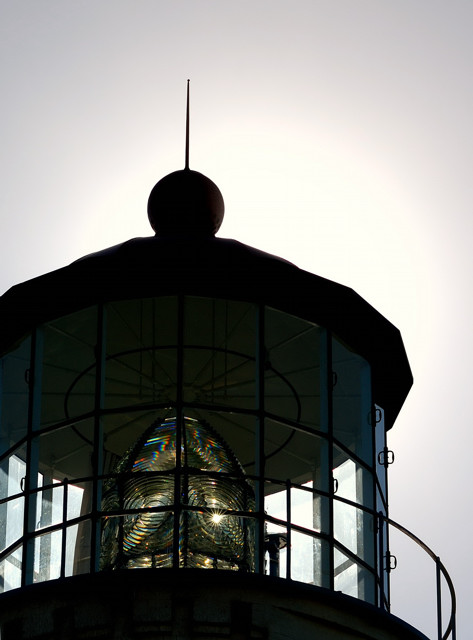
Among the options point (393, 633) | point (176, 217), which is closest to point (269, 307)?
point (176, 217)

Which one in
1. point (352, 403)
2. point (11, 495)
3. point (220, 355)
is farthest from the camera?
point (220, 355)

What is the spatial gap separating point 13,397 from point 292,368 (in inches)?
101

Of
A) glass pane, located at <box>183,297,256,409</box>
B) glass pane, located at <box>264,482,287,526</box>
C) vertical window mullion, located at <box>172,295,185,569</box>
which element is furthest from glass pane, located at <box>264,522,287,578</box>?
glass pane, located at <box>183,297,256,409</box>

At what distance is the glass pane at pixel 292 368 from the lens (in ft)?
57.7

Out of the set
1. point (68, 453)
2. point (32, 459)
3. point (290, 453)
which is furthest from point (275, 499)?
point (32, 459)

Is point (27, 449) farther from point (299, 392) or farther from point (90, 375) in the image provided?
point (299, 392)

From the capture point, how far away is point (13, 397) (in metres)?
18.2

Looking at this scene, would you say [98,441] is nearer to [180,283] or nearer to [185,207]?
[180,283]

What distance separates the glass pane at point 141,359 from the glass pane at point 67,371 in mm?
242

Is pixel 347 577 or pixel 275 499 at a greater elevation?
pixel 275 499

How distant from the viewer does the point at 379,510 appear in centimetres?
1812

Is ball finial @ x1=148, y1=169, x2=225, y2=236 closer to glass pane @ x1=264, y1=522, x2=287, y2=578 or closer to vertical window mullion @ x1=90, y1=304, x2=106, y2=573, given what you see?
vertical window mullion @ x1=90, y1=304, x2=106, y2=573

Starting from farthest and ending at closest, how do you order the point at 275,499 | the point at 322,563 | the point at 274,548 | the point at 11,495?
the point at 275,499
the point at 11,495
the point at 274,548
the point at 322,563

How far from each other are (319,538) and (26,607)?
2.55 metres
